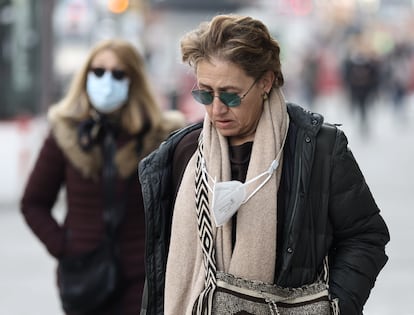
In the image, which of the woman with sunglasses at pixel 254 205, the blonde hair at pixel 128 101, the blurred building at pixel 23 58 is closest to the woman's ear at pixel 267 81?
the woman with sunglasses at pixel 254 205

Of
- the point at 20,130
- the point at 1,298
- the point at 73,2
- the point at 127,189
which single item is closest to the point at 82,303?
the point at 127,189

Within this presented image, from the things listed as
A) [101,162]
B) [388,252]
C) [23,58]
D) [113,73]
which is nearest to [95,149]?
[101,162]

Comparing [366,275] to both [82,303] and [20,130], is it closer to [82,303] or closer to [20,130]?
[82,303]

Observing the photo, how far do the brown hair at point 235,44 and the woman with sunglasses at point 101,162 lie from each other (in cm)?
173

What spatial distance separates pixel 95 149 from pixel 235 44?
1.94 meters

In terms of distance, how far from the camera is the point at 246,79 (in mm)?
3637

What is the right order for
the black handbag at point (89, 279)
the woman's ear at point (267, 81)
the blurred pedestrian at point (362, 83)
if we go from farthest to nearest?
the blurred pedestrian at point (362, 83), the black handbag at point (89, 279), the woman's ear at point (267, 81)

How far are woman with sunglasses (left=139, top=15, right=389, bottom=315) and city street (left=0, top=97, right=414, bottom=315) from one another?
16.9 ft

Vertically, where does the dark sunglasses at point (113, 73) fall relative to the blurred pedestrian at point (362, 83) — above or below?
above

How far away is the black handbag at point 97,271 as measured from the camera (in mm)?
5207

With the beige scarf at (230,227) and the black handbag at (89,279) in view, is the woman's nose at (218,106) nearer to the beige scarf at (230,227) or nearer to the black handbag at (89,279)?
the beige scarf at (230,227)

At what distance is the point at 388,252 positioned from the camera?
38.3 feet

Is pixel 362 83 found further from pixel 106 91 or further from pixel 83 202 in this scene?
pixel 83 202

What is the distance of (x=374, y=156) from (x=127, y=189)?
17.8 m
